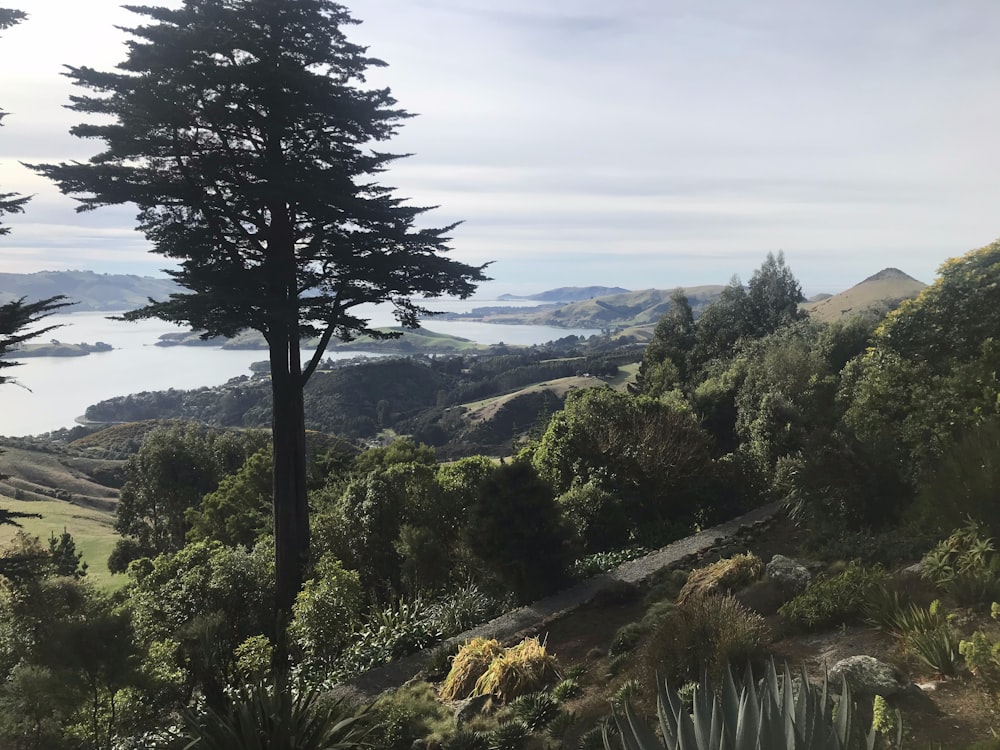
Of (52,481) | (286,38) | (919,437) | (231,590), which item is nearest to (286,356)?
(231,590)

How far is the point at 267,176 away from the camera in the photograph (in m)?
11.1

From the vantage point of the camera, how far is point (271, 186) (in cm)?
1089

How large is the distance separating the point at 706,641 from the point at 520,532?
487 cm

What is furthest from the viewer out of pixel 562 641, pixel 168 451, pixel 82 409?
pixel 82 409

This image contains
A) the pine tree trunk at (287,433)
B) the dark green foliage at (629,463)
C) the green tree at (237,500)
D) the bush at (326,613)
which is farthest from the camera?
the green tree at (237,500)

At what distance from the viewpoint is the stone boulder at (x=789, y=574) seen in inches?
265

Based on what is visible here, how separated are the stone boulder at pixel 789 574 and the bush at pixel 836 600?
25.4 inches

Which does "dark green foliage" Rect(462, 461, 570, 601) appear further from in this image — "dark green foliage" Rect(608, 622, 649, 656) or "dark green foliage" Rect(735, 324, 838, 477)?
"dark green foliage" Rect(735, 324, 838, 477)

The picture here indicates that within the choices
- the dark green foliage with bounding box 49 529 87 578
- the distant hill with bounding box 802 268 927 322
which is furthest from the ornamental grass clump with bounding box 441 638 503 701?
the distant hill with bounding box 802 268 927 322

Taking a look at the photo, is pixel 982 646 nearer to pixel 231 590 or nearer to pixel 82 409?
pixel 231 590

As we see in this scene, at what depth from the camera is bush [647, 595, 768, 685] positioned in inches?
194

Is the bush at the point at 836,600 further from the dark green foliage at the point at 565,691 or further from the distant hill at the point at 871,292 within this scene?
the distant hill at the point at 871,292

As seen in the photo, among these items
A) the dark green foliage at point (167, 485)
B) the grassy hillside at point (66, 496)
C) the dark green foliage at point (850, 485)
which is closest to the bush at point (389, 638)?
the dark green foliage at point (850, 485)

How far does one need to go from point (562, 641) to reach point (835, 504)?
437 centimetres
